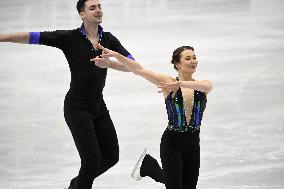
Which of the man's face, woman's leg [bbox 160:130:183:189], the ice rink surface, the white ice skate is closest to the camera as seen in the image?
woman's leg [bbox 160:130:183:189]

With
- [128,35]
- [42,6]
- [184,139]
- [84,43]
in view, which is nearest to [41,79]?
[128,35]

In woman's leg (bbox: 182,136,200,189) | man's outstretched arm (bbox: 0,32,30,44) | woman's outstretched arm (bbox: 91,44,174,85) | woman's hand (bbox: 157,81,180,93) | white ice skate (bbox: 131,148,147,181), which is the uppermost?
man's outstretched arm (bbox: 0,32,30,44)

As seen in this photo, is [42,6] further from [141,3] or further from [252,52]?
[252,52]

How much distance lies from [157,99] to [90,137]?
274 cm

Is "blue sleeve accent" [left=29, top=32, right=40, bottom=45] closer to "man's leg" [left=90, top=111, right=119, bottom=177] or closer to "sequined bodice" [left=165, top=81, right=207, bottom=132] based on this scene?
"man's leg" [left=90, top=111, right=119, bottom=177]

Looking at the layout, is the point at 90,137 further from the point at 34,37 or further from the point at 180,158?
the point at 34,37

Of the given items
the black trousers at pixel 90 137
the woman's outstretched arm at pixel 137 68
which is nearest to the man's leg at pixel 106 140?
the black trousers at pixel 90 137

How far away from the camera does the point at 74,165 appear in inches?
214

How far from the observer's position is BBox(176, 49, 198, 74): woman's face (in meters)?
3.97

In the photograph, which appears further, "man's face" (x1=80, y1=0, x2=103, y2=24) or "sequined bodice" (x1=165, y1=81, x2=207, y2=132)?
"man's face" (x1=80, y1=0, x2=103, y2=24)

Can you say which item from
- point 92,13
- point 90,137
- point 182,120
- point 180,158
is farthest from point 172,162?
point 92,13

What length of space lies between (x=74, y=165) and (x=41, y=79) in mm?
2482

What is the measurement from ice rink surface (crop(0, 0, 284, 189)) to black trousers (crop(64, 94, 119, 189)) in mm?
653

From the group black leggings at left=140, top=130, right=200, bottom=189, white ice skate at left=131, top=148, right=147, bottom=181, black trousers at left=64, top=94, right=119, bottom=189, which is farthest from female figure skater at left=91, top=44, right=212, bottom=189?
white ice skate at left=131, top=148, right=147, bottom=181
